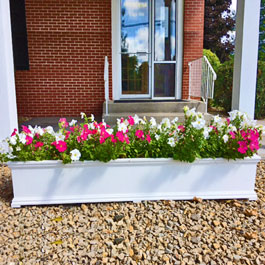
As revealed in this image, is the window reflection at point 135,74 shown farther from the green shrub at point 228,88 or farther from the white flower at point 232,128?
the white flower at point 232,128

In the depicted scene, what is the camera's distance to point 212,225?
2.01 m

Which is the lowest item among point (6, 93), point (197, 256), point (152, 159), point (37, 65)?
point (197, 256)

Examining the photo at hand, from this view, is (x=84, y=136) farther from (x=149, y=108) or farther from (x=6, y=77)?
(x=149, y=108)

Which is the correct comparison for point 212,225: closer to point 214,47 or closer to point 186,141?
point 186,141

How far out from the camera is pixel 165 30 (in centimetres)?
555

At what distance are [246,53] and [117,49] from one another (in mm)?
3050

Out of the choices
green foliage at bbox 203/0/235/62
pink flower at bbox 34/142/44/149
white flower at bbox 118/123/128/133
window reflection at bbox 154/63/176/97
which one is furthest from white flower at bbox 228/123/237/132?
green foliage at bbox 203/0/235/62

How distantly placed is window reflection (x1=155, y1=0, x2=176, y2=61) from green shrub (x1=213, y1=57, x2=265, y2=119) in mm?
2023

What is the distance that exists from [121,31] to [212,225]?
4595 mm

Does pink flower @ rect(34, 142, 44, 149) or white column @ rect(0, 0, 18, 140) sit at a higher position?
white column @ rect(0, 0, 18, 140)

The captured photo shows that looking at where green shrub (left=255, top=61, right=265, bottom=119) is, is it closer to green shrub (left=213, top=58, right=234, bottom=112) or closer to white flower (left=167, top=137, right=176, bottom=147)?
green shrub (left=213, top=58, right=234, bottom=112)

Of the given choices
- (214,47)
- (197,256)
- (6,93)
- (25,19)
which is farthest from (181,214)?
(214,47)

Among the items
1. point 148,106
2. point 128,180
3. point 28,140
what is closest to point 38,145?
point 28,140

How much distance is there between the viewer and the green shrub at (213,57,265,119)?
6512 mm
